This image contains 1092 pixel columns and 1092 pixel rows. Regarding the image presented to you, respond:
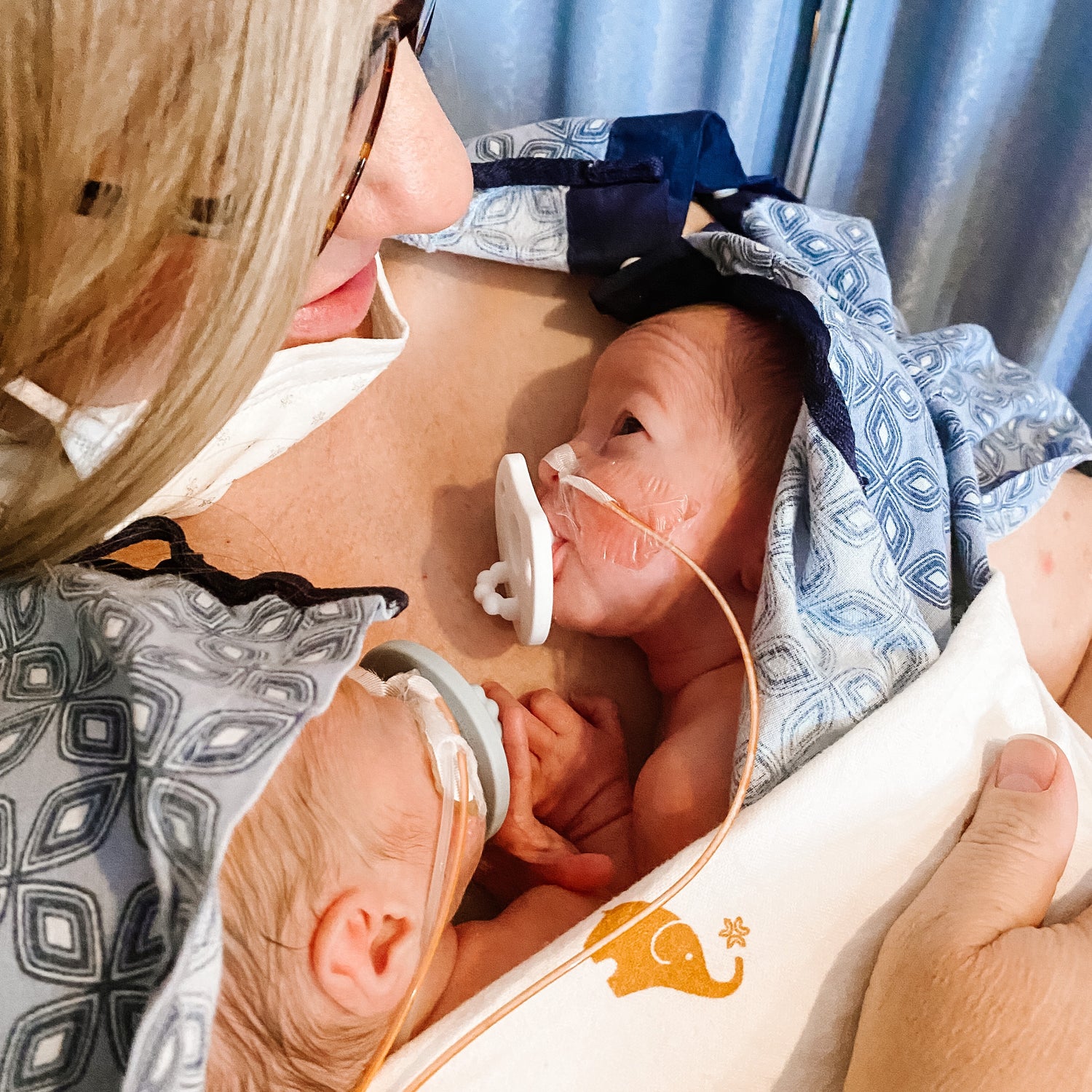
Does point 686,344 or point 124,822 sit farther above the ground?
point 686,344

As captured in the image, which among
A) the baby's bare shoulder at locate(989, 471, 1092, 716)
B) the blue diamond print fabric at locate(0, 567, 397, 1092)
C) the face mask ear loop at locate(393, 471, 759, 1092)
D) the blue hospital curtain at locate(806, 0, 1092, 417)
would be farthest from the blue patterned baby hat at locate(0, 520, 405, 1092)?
the blue hospital curtain at locate(806, 0, 1092, 417)

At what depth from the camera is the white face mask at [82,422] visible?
2.26 ft

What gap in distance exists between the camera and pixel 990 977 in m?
0.67

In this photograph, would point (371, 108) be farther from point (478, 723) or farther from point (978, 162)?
point (978, 162)

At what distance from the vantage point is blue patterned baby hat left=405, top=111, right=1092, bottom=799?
874 millimetres

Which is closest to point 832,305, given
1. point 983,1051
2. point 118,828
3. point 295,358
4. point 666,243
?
point 666,243

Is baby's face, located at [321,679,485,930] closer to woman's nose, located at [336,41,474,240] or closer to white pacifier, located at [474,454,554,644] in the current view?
white pacifier, located at [474,454,554,644]

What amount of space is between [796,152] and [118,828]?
173cm

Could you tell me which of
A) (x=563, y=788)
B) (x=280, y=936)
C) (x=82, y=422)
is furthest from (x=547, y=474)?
(x=280, y=936)

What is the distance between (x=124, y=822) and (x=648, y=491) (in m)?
0.65

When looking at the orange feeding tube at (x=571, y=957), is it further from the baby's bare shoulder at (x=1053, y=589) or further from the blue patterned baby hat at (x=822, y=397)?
the baby's bare shoulder at (x=1053, y=589)

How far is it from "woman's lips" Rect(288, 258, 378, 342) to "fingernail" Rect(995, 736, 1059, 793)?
33.3 inches

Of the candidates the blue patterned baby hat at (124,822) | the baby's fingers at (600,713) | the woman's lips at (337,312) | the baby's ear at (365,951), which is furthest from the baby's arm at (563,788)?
the woman's lips at (337,312)

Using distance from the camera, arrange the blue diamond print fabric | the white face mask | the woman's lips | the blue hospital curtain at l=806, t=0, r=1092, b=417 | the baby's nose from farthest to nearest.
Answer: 1. the blue hospital curtain at l=806, t=0, r=1092, b=417
2. the baby's nose
3. the woman's lips
4. the white face mask
5. the blue diamond print fabric
